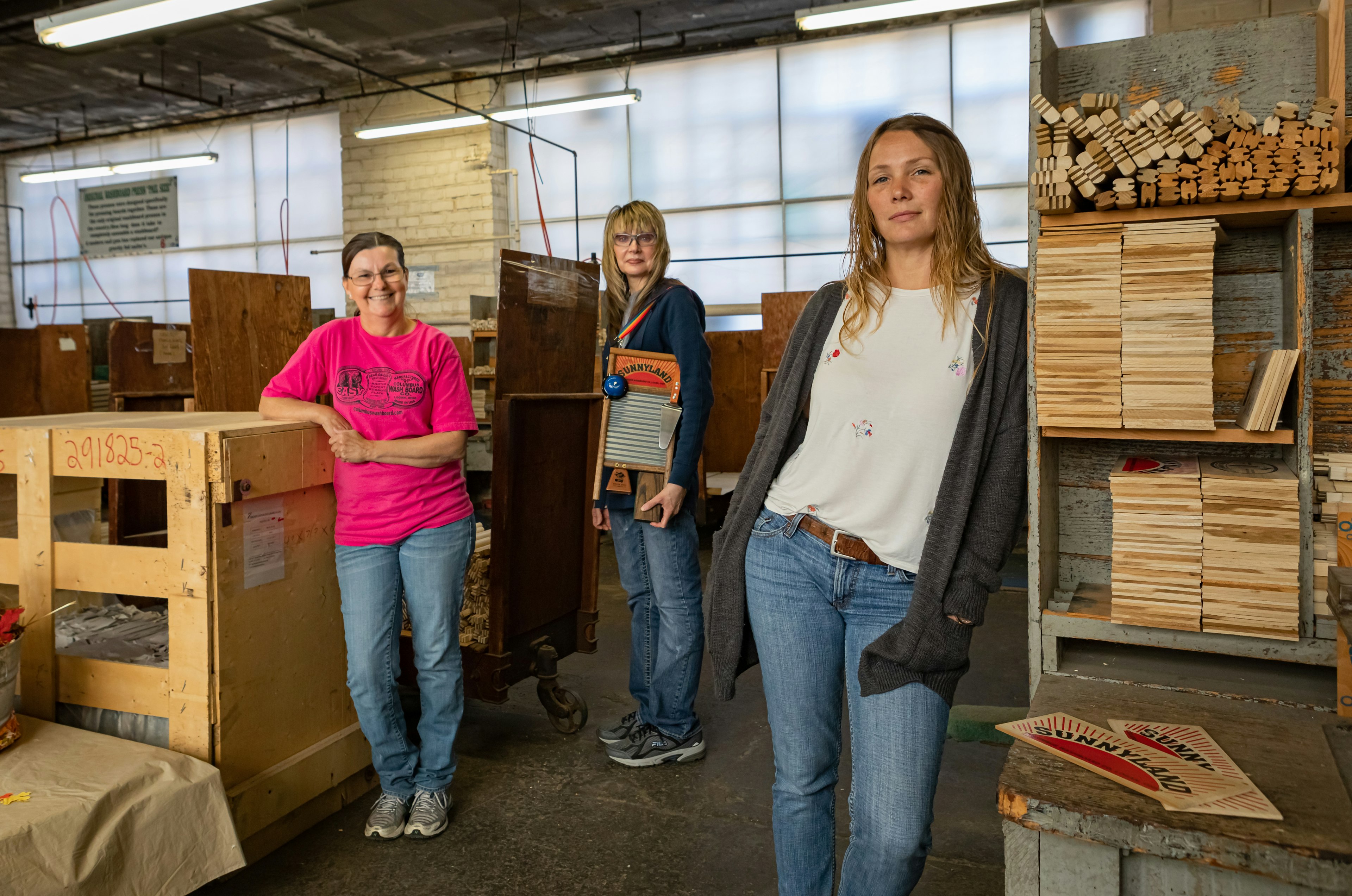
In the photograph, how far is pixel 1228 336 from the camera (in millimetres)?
2207

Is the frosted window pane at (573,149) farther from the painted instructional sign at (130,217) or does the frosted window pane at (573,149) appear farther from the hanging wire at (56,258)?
the hanging wire at (56,258)

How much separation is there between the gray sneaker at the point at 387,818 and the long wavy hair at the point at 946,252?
6.02ft

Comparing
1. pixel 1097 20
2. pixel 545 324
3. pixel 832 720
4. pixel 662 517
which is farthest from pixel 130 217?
pixel 832 720

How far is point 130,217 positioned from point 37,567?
1318 cm

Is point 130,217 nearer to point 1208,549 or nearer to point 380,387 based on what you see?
point 380,387

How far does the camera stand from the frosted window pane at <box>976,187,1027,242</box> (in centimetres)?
913

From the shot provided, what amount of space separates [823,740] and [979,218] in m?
0.92

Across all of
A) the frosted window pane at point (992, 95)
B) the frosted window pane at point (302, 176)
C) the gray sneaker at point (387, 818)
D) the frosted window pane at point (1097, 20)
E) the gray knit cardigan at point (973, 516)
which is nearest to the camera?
the gray knit cardigan at point (973, 516)

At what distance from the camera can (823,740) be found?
5.35 feet

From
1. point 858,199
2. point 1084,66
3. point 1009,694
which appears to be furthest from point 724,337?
point 858,199

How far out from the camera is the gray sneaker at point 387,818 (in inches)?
101

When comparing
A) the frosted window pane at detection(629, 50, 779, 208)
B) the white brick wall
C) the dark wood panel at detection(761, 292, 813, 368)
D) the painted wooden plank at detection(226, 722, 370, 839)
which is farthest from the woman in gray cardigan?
the white brick wall

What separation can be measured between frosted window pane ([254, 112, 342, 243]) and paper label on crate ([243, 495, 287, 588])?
34.3 feet

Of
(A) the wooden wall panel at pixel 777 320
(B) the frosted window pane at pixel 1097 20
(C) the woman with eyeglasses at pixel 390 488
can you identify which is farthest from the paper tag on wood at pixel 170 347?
(B) the frosted window pane at pixel 1097 20
